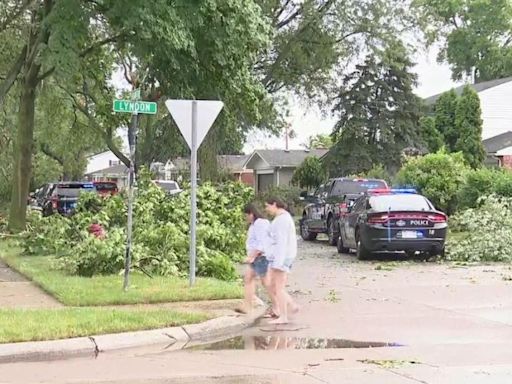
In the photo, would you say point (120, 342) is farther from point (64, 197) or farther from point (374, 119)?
point (374, 119)

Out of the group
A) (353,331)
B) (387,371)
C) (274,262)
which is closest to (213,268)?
(274,262)

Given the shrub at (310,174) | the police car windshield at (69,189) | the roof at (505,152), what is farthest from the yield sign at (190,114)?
the shrub at (310,174)

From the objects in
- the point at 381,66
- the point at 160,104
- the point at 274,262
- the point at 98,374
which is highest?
the point at 381,66

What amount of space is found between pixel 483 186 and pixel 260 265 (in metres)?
16.5

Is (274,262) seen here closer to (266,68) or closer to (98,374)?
(98,374)

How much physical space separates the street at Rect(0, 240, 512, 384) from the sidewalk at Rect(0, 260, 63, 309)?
305cm

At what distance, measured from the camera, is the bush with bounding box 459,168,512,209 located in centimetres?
2502

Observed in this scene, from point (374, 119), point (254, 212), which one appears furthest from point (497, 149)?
point (254, 212)

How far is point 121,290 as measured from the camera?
12117 mm

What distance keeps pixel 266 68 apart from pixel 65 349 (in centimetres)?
2920

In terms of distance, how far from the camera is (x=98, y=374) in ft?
25.0

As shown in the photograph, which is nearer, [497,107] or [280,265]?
[280,265]

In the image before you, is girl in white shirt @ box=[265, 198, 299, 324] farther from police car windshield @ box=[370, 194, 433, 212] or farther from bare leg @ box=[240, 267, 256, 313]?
police car windshield @ box=[370, 194, 433, 212]

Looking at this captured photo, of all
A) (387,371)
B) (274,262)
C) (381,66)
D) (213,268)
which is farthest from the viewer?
(381,66)
